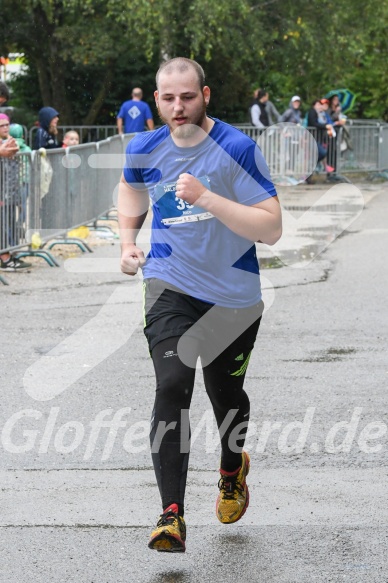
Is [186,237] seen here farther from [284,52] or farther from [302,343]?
[284,52]

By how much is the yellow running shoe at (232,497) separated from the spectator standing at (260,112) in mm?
21546

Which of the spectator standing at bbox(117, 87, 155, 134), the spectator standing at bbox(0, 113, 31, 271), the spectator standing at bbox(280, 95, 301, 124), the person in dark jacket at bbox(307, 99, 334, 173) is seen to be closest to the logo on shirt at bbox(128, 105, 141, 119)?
the spectator standing at bbox(117, 87, 155, 134)

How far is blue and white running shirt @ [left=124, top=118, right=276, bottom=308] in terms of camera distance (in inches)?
187

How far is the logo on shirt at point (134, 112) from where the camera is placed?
1008 inches

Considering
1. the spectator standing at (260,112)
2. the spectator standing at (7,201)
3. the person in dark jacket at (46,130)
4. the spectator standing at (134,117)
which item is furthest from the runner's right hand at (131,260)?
the spectator standing at (260,112)

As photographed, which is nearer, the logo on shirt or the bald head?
the bald head

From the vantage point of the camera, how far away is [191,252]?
482 cm

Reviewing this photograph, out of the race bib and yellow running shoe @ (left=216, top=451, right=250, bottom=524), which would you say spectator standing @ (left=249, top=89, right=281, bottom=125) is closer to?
yellow running shoe @ (left=216, top=451, right=250, bottom=524)

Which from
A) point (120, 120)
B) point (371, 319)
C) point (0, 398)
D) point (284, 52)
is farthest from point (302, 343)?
point (284, 52)

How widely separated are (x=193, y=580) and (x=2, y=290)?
313 inches

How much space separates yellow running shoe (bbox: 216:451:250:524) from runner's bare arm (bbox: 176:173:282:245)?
1.01 metres

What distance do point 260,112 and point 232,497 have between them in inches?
871

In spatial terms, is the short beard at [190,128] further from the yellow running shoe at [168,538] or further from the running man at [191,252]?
the yellow running shoe at [168,538]

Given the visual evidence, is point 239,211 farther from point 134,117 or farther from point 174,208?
point 134,117
